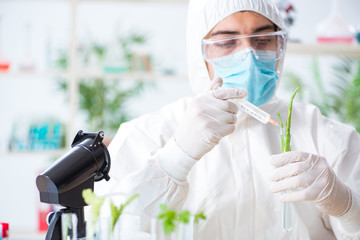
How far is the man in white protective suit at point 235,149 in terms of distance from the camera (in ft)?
4.20

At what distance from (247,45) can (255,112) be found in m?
0.30

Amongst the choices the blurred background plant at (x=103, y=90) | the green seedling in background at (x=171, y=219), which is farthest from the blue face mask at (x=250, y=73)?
the blurred background plant at (x=103, y=90)

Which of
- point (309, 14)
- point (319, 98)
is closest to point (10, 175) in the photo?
point (319, 98)

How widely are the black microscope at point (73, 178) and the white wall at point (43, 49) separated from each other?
2.75 m

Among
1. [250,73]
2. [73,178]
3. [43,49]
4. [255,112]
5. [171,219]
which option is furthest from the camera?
[43,49]

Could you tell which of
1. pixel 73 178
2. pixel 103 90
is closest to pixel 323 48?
pixel 103 90

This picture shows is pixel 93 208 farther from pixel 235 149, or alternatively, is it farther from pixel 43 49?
pixel 43 49

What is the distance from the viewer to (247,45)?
1499 millimetres

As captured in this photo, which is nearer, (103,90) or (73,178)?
(73,178)

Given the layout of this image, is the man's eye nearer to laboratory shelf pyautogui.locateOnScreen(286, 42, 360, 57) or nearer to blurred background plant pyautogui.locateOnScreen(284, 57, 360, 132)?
laboratory shelf pyautogui.locateOnScreen(286, 42, 360, 57)

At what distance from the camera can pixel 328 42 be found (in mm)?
3117

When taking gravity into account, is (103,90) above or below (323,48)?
below

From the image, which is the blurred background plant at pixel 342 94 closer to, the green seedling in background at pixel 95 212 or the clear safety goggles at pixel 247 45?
the clear safety goggles at pixel 247 45

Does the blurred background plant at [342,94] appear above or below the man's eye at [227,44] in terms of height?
below
